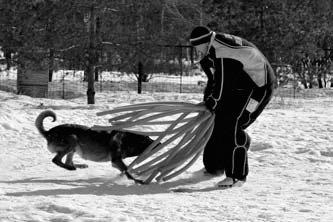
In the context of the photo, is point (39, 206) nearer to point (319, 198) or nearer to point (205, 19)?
point (319, 198)

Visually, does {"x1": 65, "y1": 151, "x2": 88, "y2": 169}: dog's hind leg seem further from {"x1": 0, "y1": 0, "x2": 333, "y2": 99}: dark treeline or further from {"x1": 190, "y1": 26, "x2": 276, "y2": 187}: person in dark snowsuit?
{"x1": 0, "y1": 0, "x2": 333, "y2": 99}: dark treeline

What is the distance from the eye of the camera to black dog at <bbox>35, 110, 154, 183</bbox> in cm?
665

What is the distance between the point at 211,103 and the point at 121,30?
9078mm

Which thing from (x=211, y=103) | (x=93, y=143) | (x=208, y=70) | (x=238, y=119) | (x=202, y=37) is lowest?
(x=93, y=143)

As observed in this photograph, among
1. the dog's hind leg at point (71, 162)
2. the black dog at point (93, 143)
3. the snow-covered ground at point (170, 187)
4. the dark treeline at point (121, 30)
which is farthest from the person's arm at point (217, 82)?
the dark treeline at point (121, 30)

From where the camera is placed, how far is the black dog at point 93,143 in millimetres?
6645

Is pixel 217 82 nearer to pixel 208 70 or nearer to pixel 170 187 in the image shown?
pixel 208 70

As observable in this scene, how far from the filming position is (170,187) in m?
6.11

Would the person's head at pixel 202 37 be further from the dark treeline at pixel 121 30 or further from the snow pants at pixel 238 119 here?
the dark treeline at pixel 121 30

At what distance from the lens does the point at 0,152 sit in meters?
7.95

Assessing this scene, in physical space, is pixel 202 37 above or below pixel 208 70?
above

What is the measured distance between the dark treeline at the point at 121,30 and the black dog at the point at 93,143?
7666 millimetres

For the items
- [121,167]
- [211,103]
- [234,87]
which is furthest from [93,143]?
[234,87]

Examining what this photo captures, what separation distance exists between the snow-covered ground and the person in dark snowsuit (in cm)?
37
